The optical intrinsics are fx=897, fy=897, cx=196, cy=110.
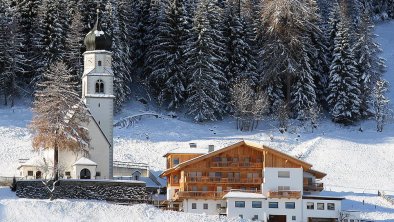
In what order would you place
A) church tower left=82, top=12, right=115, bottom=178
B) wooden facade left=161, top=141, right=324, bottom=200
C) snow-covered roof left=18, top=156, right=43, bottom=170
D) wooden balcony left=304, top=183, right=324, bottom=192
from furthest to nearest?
1. church tower left=82, top=12, right=115, bottom=178
2. snow-covered roof left=18, top=156, right=43, bottom=170
3. wooden balcony left=304, top=183, right=324, bottom=192
4. wooden facade left=161, top=141, right=324, bottom=200

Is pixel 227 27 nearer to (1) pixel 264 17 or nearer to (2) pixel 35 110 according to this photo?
(1) pixel 264 17

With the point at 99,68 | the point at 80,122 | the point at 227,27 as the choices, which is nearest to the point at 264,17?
the point at 227,27

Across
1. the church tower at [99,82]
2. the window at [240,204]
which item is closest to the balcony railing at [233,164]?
the window at [240,204]

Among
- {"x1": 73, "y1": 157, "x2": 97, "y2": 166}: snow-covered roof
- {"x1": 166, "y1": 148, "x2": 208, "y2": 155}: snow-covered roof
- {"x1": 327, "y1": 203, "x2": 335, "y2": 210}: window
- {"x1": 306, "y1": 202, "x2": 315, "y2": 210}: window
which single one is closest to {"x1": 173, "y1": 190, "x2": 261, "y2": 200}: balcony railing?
{"x1": 306, "y1": 202, "x2": 315, "y2": 210}: window

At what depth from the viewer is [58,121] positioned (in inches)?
2490

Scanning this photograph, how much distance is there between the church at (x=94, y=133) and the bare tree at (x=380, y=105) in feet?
98.2

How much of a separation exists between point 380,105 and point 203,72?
A: 17850mm

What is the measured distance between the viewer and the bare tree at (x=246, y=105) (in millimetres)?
86188

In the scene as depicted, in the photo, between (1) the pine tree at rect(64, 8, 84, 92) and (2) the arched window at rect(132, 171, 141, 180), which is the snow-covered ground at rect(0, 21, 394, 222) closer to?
(2) the arched window at rect(132, 171, 141, 180)

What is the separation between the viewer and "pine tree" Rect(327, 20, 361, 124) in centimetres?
8988

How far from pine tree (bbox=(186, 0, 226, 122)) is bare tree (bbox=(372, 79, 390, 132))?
1545cm

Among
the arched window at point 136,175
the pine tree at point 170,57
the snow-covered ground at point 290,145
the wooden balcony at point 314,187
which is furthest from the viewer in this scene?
the pine tree at point 170,57

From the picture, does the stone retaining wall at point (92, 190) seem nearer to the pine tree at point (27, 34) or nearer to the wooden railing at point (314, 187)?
the wooden railing at point (314, 187)

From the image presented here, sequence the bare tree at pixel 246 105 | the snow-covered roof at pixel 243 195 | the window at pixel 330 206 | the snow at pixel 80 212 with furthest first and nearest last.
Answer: the bare tree at pixel 246 105 → the window at pixel 330 206 → the snow-covered roof at pixel 243 195 → the snow at pixel 80 212
